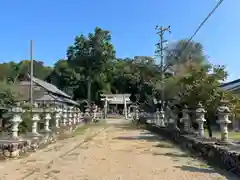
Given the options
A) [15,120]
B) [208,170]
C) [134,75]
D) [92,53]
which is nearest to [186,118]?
[208,170]

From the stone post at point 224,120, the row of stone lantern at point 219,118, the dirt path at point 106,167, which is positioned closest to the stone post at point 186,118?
the row of stone lantern at point 219,118

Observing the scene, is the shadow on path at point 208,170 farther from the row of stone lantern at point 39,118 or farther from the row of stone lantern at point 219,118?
the row of stone lantern at point 39,118

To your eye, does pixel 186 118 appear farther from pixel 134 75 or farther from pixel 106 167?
pixel 134 75

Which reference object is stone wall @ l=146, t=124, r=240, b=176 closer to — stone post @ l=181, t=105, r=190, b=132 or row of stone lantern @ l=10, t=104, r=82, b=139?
stone post @ l=181, t=105, r=190, b=132

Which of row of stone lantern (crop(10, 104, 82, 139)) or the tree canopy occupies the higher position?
the tree canopy

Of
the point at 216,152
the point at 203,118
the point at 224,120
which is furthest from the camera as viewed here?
the point at 203,118

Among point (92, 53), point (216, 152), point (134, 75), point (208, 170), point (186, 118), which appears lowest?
point (208, 170)

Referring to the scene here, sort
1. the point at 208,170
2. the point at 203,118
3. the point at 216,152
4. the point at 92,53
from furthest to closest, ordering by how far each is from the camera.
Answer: the point at 92,53 < the point at 203,118 < the point at 216,152 < the point at 208,170

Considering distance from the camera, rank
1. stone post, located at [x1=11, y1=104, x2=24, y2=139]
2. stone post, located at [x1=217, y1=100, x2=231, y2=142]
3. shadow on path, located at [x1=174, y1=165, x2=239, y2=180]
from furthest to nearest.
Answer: stone post, located at [x1=11, y1=104, x2=24, y2=139] → stone post, located at [x1=217, y1=100, x2=231, y2=142] → shadow on path, located at [x1=174, y1=165, x2=239, y2=180]

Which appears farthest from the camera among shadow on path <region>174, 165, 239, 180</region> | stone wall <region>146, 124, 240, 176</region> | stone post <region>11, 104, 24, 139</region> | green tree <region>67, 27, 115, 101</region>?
green tree <region>67, 27, 115, 101</region>

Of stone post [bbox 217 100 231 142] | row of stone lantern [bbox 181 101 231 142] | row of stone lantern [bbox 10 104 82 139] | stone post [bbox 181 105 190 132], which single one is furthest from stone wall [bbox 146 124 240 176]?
row of stone lantern [bbox 10 104 82 139]

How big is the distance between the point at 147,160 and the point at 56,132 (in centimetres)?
652

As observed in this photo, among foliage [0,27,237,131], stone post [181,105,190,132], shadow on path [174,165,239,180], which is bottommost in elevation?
shadow on path [174,165,239,180]

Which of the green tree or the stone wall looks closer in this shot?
the stone wall
